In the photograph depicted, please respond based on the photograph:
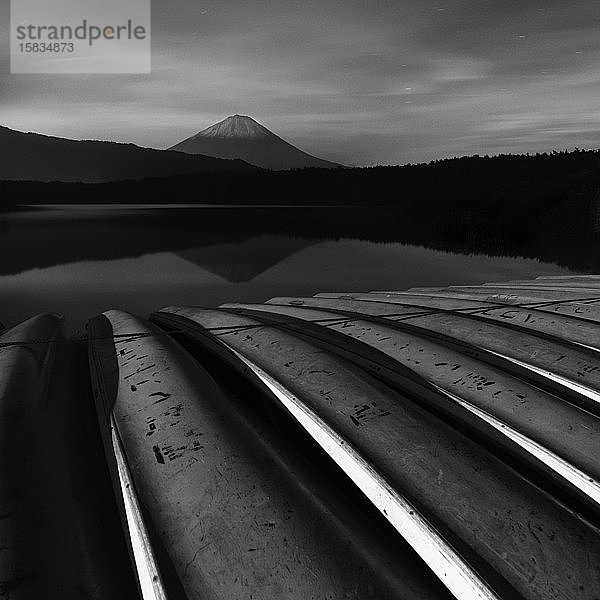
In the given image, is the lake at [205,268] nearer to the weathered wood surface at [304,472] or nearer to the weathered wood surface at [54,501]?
the weathered wood surface at [54,501]

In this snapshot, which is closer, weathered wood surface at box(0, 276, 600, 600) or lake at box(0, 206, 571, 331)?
weathered wood surface at box(0, 276, 600, 600)

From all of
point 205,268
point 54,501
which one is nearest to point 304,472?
point 54,501

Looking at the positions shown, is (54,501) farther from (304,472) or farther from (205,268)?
(205,268)

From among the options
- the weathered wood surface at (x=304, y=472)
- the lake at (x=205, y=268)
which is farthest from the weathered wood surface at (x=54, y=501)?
the lake at (x=205, y=268)

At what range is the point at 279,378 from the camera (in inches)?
128

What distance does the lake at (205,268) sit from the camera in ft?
76.0

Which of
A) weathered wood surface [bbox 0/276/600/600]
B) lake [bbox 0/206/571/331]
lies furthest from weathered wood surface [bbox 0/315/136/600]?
lake [bbox 0/206/571/331]

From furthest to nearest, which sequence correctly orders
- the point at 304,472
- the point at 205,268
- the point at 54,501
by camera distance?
the point at 205,268, the point at 304,472, the point at 54,501

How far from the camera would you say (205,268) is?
3259 cm

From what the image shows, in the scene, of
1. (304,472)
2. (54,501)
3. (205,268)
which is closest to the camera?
(54,501)

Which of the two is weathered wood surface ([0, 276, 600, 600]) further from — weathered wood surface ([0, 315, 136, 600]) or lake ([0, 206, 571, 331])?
lake ([0, 206, 571, 331])

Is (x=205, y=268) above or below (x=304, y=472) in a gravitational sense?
below

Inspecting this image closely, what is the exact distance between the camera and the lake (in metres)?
23.2

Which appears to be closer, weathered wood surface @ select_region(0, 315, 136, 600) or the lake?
weathered wood surface @ select_region(0, 315, 136, 600)
